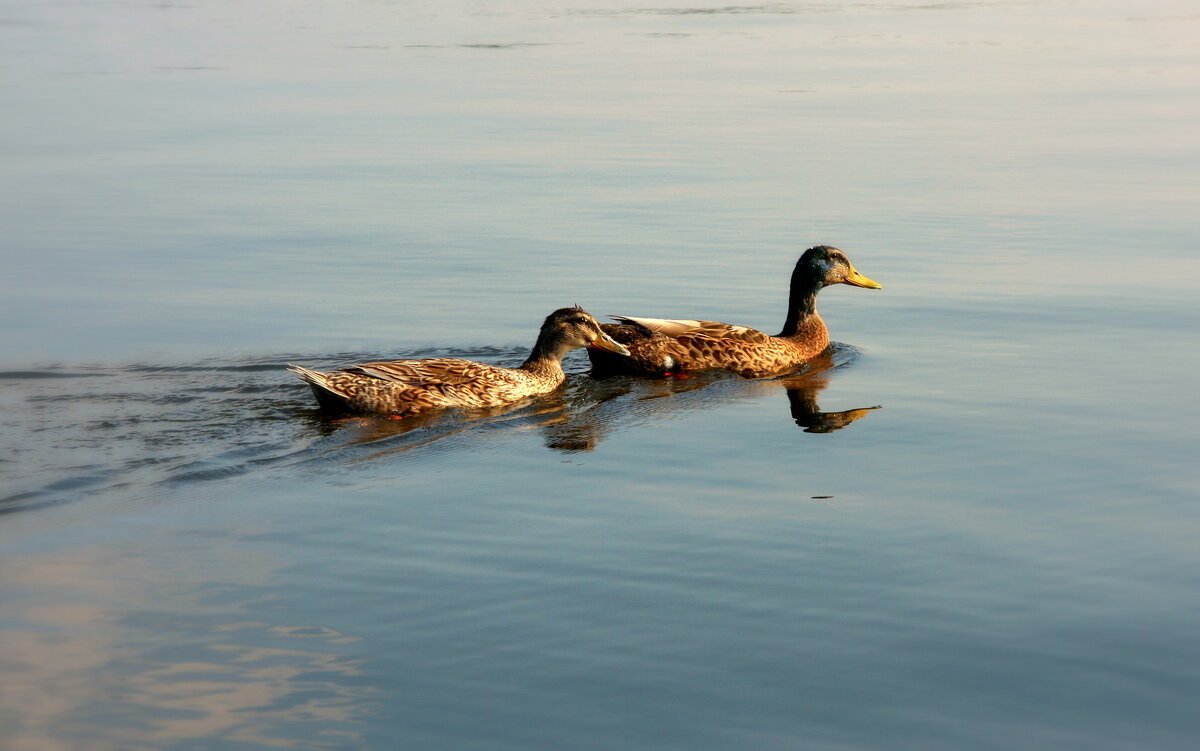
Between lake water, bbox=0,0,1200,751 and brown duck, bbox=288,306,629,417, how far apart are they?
10.5 inches

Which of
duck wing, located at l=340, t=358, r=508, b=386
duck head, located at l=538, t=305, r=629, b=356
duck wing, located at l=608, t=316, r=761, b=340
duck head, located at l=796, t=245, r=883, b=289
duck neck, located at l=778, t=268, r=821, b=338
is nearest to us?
duck wing, located at l=340, t=358, r=508, b=386

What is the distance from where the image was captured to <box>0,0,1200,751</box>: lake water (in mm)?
6180

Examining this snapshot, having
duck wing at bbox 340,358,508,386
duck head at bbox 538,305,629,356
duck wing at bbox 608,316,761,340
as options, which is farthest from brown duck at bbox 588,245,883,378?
duck wing at bbox 340,358,508,386

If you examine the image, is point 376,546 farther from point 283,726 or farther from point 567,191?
point 567,191

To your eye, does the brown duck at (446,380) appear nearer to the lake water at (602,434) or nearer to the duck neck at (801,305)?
the lake water at (602,434)

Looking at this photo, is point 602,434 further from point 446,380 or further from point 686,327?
point 686,327

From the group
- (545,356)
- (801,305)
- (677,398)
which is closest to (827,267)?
(801,305)

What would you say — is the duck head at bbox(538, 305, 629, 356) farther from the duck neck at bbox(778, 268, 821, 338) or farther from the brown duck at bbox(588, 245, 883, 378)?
the duck neck at bbox(778, 268, 821, 338)

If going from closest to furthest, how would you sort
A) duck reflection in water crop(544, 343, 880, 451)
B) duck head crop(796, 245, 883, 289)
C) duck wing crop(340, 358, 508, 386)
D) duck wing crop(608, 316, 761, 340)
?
duck reflection in water crop(544, 343, 880, 451), duck wing crop(340, 358, 508, 386), duck wing crop(608, 316, 761, 340), duck head crop(796, 245, 883, 289)

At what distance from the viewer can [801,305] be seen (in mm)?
13836

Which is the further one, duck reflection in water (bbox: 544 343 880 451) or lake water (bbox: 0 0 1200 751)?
duck reflection in water (bbox: 544 343 880 451)

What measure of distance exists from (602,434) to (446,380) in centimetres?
143

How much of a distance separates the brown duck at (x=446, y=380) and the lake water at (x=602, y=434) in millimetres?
267

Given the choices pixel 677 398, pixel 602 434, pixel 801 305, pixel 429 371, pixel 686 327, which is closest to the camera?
pixel 602 434
